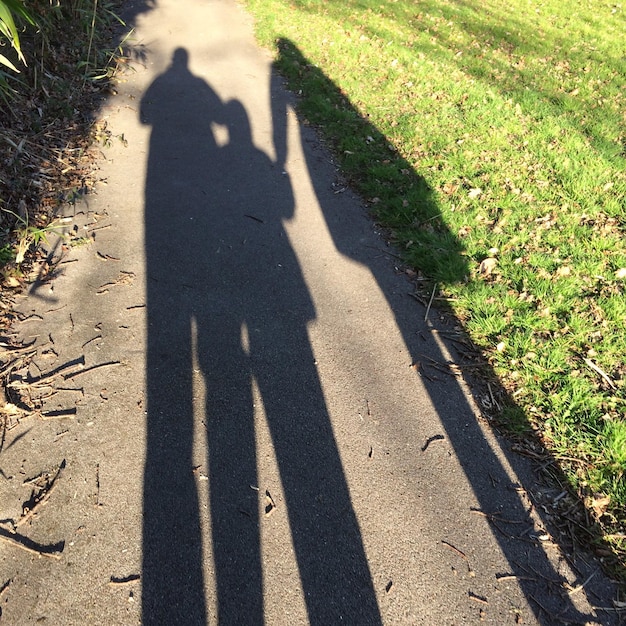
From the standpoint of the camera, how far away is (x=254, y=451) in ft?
9.27

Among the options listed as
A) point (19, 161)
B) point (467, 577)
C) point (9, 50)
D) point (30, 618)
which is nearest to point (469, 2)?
point (9, 50)

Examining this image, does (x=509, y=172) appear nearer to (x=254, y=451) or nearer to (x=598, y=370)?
(x=598, y=370)

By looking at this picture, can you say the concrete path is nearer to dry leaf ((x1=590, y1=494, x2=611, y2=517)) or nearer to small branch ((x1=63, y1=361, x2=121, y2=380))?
small branch ((x1=63, y1=361, x2=121, y2=380))

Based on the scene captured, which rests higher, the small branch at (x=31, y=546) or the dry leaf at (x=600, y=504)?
the dry leaf at (x=600, y=504)

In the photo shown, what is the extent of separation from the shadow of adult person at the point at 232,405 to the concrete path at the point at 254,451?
1 centimetres

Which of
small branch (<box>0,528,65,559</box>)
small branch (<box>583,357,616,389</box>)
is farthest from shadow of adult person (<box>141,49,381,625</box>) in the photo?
small branch (<box>583,357,616,389</box>)

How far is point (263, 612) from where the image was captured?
221 cm

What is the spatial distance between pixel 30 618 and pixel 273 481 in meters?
1.30

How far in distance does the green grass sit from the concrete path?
463 mm

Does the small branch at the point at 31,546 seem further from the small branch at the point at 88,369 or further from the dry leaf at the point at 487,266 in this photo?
the dry leaf at the point at 487,266

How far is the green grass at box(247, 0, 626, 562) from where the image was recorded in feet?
10.6

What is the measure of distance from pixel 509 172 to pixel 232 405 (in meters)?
4.37

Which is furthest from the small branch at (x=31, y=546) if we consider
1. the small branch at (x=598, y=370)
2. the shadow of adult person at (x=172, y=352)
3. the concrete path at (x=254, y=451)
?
the small branch at (x=598, y=370)

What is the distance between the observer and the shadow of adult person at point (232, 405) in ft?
7.57
